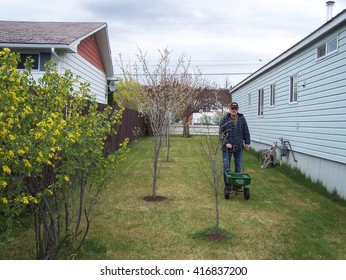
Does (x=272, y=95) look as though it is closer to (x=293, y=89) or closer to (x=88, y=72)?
(x=293, y=89)

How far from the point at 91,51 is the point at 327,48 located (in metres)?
8.86

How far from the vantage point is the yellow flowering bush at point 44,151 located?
3014mm

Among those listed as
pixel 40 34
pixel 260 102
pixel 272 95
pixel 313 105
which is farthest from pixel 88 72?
pixel 313 105

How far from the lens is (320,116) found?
8703 mm

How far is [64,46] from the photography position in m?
10.1

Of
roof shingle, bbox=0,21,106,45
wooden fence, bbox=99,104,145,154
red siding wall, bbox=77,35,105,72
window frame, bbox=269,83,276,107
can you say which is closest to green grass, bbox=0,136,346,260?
roof shingle, bbox=0,21,106,45

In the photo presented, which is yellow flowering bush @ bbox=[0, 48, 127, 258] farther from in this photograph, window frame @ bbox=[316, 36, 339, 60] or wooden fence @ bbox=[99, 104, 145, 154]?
wooden fence @ bbox=[99, 104, 145, 154]

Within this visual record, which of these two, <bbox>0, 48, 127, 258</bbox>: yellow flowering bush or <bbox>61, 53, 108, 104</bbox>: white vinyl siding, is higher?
<bbox>61, 53, 108, 104</bbox>: white vinyl siding

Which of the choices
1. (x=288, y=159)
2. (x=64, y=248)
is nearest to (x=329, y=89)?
(x=288, y=159)

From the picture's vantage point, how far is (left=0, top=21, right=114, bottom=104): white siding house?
10.1m

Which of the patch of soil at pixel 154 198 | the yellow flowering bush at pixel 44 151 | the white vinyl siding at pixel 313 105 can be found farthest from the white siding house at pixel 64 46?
the white vinyl siding at pixel 313 105

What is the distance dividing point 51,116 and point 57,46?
7360 mm

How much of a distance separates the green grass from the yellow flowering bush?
2.26 ft

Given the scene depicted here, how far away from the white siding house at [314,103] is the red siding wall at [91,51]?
6.42 metres
